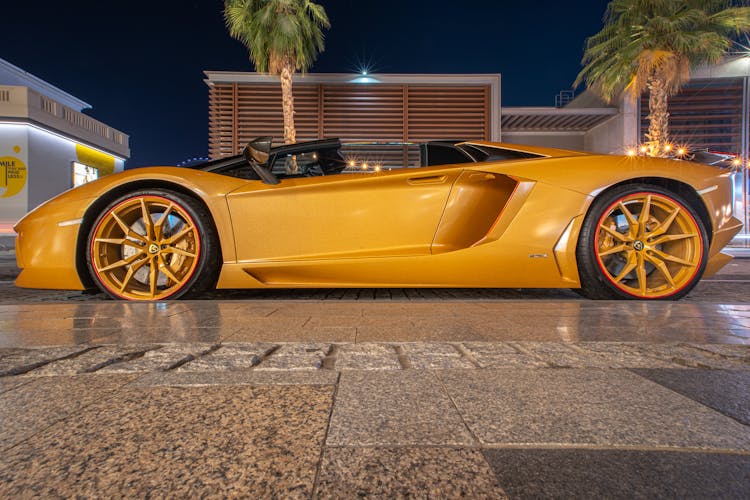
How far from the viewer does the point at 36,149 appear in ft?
38.4

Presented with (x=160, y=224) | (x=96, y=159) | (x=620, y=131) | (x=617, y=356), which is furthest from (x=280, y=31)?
(x=620, y=131)

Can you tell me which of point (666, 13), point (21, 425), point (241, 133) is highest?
point (666, 13)

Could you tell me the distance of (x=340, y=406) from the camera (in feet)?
2.82

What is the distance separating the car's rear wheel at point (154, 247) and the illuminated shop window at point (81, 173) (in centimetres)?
1359

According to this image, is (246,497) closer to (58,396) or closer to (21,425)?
(21,425)

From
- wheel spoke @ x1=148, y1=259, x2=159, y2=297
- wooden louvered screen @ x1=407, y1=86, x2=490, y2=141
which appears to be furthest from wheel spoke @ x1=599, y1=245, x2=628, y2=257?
wooden louvered screen @ x1=407, y1=86, x2=490, y2=141

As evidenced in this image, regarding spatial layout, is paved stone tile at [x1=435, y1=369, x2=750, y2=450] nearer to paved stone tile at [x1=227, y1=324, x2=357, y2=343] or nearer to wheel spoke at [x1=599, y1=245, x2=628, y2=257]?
paved stone tile at [x1=227, y1=324, x2=357, y2=343]

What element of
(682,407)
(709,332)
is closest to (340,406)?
(682,407)

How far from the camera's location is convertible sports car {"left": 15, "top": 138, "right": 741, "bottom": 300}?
2.35 meters

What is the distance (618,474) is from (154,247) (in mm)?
2596

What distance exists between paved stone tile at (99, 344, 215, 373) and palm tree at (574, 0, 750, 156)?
1057 cm

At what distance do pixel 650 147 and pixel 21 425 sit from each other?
36.8 ft

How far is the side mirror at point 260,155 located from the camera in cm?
241

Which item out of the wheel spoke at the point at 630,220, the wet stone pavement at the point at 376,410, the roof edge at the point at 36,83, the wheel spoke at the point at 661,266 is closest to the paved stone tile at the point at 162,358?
the wet stone pavement at the point at 376,410
